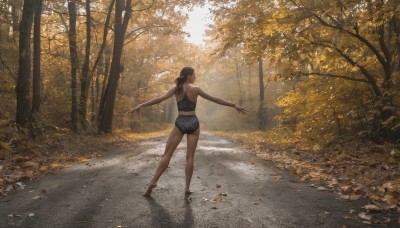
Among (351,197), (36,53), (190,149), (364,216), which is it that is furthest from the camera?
(36,53)

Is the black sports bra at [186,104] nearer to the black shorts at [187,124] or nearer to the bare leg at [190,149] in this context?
the black shorts at [187,124]

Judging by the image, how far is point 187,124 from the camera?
5.73 meters

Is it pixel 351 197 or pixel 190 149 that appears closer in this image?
pixel 351 197

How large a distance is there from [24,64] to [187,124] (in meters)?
7.35

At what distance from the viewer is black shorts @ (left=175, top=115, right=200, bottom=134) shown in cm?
573

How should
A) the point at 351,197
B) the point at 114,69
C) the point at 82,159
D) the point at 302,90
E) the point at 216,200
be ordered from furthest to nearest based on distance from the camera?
the point at 114,69 → the point at 302,90 → the point at 82,159 → the point at 216,200 → the point at 351,197

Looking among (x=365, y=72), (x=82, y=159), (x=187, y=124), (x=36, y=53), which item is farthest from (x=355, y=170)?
(x=36, y=53)

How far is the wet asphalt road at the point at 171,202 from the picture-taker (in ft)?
14.5

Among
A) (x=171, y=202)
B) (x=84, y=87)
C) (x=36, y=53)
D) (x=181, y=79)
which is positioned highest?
(x=36, y=53)

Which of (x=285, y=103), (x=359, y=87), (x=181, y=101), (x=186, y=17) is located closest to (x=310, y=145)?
(x=285, y=103)

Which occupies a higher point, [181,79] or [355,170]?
[181,79]

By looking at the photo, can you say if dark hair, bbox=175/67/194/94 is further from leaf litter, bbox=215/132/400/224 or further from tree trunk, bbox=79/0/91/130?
tree trunk, bbox=79/0/91/130

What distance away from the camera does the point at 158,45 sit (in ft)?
95.2

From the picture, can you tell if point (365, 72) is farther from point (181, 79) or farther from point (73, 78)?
point (73, 78)
